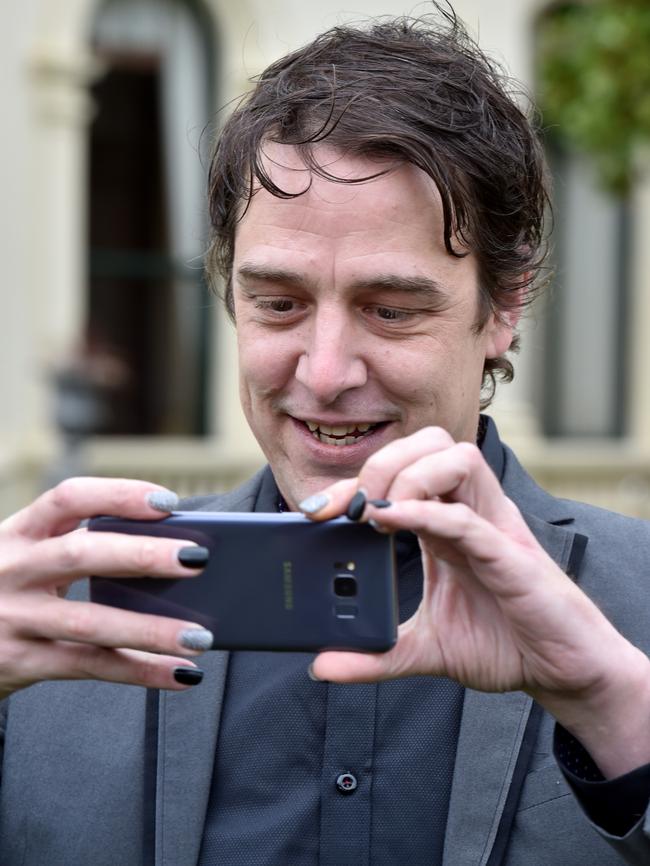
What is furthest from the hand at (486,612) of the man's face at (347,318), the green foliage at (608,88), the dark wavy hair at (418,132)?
the green foliage at (608,88)

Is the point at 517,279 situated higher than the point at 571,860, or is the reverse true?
the point at 517,279

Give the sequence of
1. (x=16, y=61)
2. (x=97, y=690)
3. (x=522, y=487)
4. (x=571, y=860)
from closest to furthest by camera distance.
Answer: (x=571, y=860), (x=97, y=690), (x=522, y=487), (x=16, y=61)

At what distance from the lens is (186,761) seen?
7.43 feet

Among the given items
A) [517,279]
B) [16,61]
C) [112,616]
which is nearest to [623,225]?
[16,61]

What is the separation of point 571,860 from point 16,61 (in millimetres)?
9889

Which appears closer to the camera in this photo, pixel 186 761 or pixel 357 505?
pixel 357 505

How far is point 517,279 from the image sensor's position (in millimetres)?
2543

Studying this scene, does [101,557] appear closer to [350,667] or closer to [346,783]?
[350,667]

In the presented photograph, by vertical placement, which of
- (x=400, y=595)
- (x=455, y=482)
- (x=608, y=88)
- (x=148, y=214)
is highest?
(x=608, y=88)

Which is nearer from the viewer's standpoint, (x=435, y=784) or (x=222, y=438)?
(x=435, y=784)

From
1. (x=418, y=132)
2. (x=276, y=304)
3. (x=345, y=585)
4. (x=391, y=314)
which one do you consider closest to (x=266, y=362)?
(x=276, y=304)

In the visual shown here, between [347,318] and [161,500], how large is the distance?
1.67 ft

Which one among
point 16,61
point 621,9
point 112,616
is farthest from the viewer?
point 16,61

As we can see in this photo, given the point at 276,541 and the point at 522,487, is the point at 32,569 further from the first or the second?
the point at 522,487
